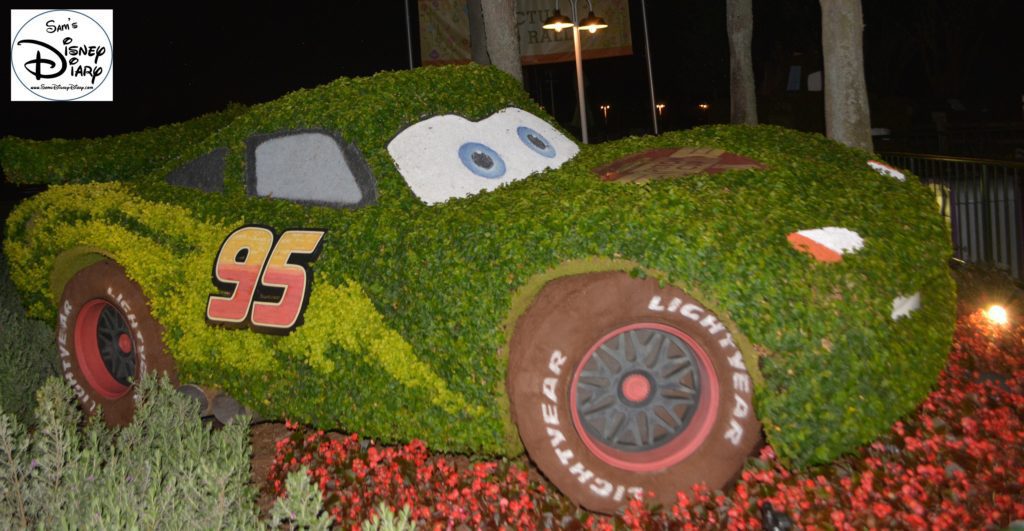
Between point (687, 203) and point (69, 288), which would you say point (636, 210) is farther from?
point (69, 288)

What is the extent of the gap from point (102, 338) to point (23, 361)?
1499 millimetres

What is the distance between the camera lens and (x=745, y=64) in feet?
58.7

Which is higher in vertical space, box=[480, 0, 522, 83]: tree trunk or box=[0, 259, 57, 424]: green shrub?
box=[480, 0, 522, 83]: tree trunk

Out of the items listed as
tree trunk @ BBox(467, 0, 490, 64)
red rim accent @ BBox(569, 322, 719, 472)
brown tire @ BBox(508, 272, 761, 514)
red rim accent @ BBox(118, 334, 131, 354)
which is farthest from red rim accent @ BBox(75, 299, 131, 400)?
tree trunk @ BBox(467, 0, 490, 64)

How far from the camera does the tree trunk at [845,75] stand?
8641 mm

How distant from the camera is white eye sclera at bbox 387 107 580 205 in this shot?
481 centimetres

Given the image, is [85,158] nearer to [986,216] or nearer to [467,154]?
[467,154]

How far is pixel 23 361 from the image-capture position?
6.75m

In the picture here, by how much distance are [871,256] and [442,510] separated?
7.42 ft

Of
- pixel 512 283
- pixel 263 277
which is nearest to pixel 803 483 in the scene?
pixel 512 283

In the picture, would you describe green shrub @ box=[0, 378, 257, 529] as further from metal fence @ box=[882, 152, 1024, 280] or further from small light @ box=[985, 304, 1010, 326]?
metal fence @ box=[882, 152, 1024, 280]

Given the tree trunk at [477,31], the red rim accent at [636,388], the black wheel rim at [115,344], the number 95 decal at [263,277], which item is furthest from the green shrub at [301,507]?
the tree trunk at [477,31]

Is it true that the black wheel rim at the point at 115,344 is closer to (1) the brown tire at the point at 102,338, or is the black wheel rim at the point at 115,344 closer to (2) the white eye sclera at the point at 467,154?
(1) the brown tire at the point at 102,338

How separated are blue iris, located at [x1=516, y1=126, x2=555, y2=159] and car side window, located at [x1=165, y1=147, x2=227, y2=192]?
71.8 inches
